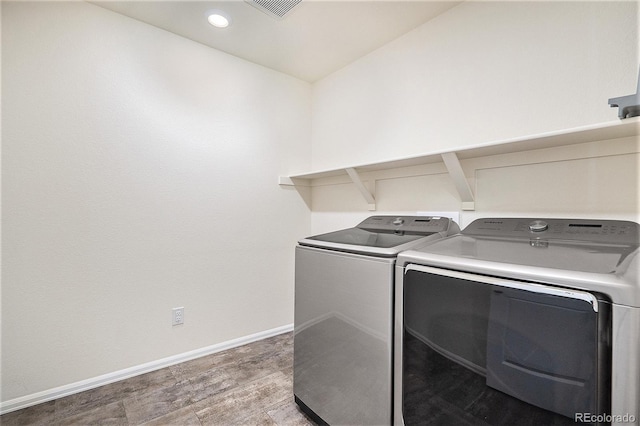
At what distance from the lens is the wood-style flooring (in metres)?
1.51

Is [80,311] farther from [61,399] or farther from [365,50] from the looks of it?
[365,50]

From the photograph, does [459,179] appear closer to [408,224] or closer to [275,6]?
[408,224]

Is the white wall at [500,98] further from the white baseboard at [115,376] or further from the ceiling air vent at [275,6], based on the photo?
the white baseboard at [115,376]

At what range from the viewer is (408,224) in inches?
69.7

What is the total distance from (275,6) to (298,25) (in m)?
0.23

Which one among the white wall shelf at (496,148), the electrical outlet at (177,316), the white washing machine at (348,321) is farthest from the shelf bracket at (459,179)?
the electrical outlet at (177,316)

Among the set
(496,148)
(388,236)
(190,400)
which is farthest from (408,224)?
(190,400)

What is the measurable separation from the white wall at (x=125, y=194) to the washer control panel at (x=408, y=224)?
957mm

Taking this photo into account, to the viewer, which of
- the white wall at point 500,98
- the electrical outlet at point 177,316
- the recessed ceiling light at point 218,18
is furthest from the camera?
the electrical outlet at point 177,316

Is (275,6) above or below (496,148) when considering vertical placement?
above

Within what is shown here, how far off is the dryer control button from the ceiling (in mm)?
1364

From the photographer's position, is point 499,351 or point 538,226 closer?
point 499,351

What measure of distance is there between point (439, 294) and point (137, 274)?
1881 millimetres
